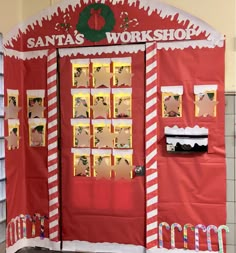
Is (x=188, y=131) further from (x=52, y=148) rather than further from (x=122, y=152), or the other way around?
(x=52, y=148)

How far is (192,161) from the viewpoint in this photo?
8.26 feet

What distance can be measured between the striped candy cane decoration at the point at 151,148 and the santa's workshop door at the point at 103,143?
4 centimetres

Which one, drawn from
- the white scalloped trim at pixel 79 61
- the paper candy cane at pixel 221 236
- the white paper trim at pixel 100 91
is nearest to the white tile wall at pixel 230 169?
the paper candy cane at pixel 221 236

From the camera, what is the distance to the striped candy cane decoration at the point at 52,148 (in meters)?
2.71

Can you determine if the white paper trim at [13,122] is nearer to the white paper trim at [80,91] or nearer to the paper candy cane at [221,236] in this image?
the white paper trim at [80,91]

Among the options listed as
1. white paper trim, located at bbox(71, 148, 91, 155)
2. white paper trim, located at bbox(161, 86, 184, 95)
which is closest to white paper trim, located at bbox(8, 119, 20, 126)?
white paper trim, located at bbox(71, 148, 91, 155)

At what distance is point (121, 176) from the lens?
8.64ft

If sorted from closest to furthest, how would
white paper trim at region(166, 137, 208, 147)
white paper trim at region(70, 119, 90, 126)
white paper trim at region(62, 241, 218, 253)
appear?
1. white paper trim at region(166, 137, 208, 147)
2. white paper trim at region(62, 241, 218, 253)
3. white paper trim at region(70, 119, 90, 126)

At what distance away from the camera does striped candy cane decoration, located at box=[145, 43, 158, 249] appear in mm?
2547

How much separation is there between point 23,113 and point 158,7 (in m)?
1.19

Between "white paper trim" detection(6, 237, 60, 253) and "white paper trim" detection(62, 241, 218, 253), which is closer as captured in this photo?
"white paper trim" detection(62, 241, 218, 253)

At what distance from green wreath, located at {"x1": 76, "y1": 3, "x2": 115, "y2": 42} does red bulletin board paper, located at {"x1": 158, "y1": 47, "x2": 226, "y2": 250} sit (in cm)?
39

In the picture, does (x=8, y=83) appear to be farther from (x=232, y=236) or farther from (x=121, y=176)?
(x=232, y=236)

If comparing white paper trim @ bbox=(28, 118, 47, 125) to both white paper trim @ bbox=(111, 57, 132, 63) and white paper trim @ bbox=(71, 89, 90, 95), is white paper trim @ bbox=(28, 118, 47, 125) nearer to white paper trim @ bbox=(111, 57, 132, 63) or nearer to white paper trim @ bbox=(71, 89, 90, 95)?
white paper trim @ bbox=(71, 89, 90, 95)
